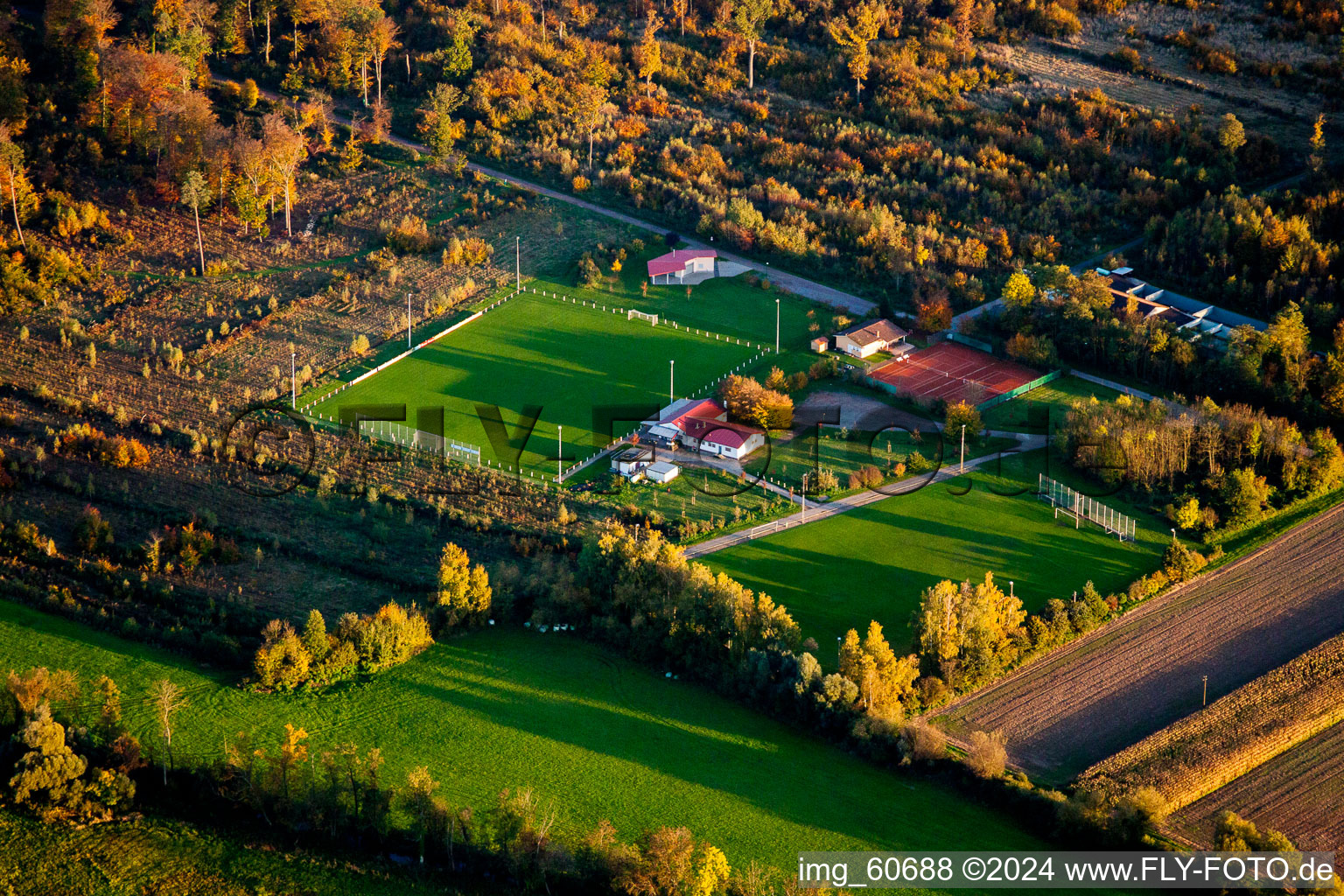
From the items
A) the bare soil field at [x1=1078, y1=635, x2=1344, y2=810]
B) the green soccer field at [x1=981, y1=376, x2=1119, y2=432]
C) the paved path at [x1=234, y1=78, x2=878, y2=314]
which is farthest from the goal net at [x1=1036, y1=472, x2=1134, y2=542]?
the paved path at [x1=234, y1=78, x2=878, y2=314]

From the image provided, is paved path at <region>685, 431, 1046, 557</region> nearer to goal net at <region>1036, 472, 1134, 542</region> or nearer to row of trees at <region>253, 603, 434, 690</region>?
goal net at <region>1036, 472, 1134, 542</region>

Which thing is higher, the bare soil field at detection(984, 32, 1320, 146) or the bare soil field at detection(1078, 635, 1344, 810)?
the bare soil field at detection(984, 32, 1320, 146)

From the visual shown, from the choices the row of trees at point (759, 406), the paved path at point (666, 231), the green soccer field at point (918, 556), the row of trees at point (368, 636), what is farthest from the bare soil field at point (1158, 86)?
the row of trees at point (368, 636)

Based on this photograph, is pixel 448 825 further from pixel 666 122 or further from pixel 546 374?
pixel 666 122

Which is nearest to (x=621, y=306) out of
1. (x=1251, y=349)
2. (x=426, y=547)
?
(x=426, y=547)

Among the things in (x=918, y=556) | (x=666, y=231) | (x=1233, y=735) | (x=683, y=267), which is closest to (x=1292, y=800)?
(x=1233, y=735)

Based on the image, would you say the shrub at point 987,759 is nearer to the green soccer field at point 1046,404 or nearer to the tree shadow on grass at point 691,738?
the tree shadow on grass at point 691,738
